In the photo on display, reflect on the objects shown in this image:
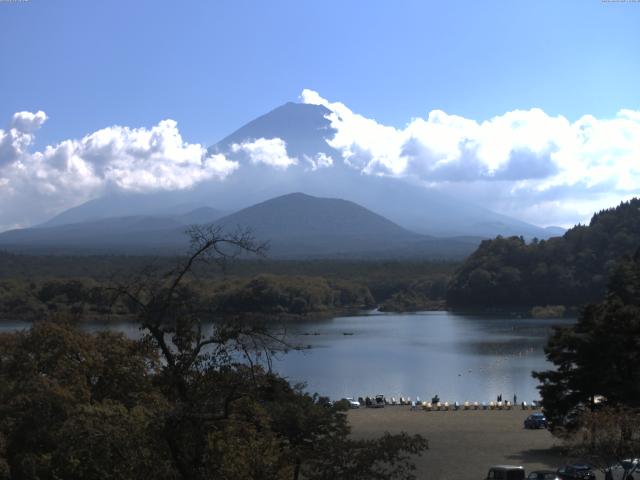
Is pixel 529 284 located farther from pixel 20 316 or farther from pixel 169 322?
pixel 169 322

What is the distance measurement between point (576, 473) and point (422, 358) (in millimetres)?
21722

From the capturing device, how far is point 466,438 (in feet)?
46.5

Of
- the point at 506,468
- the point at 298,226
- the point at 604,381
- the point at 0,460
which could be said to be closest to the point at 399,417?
the point at 604,381

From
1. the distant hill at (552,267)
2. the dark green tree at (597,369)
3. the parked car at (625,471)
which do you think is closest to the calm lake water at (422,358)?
the dark green tree at (597,369)

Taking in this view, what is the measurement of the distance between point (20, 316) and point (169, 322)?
45.0 m

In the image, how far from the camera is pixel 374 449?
5168mm

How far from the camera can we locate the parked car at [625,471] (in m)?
8.95

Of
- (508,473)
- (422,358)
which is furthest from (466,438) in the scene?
(422,358)

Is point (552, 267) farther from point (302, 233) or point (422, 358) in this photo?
point (302, 233)

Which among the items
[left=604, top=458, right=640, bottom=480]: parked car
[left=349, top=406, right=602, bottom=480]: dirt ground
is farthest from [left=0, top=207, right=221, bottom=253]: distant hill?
[left=604, top=458, right=640, bottom=480]: parked car

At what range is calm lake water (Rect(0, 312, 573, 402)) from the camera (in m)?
24.5

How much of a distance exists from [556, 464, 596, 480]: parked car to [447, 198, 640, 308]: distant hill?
45102 millimetres

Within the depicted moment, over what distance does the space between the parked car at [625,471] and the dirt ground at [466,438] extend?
5.21 ft

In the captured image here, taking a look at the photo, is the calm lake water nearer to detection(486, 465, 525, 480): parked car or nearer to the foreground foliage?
detection(486, 465, 525, 480): parked car
